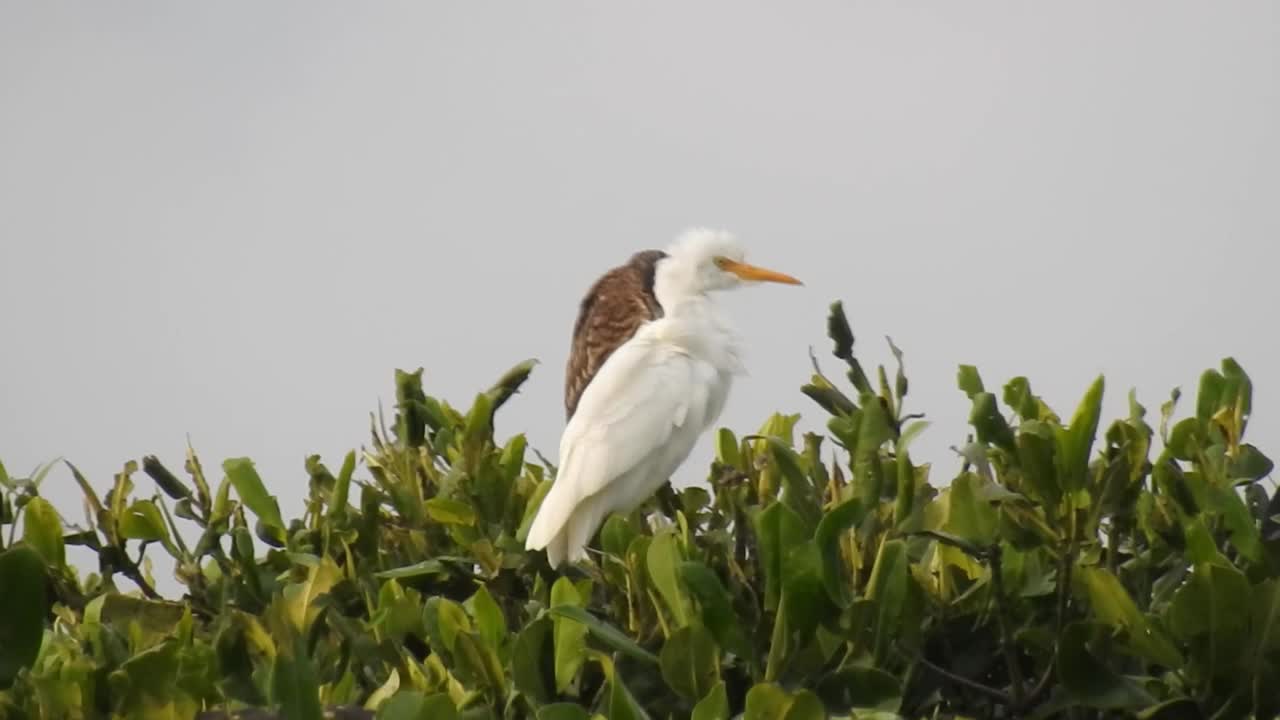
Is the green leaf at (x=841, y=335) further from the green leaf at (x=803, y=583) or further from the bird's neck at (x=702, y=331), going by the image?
the bird's neck at (x=702, y=331)

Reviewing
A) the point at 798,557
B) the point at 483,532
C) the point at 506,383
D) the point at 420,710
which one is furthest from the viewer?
the point at 506,383

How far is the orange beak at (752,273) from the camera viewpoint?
597 cm

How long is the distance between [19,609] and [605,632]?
0.89 meters

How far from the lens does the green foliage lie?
8.58 ft

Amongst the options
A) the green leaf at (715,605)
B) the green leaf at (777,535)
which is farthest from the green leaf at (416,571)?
the green leaf at (777,535)

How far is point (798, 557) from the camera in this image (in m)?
2.62

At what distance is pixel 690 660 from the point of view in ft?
8.82

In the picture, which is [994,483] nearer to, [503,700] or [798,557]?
[798,557]

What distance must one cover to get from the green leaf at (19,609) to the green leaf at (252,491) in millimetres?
1153

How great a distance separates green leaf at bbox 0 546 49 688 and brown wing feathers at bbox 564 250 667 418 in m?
3.04

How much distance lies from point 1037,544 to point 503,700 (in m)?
0.94

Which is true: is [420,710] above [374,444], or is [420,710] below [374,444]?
below

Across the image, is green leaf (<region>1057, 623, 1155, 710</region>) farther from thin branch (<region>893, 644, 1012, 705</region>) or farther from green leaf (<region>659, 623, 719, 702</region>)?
green leaf (<region>659, 623, 719, 702</region>)

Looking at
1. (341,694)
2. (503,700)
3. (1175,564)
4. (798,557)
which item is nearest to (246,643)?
(341,694)
